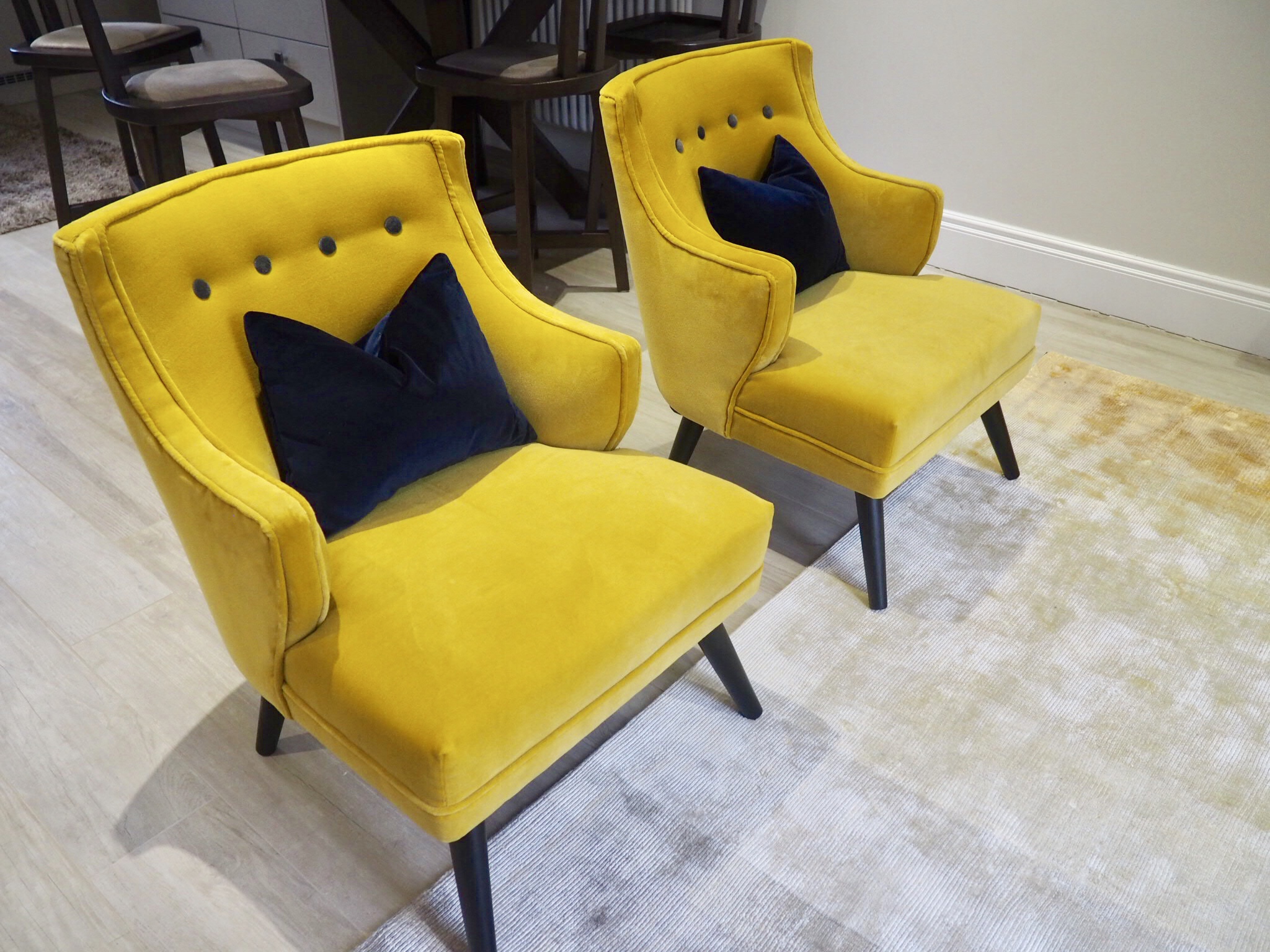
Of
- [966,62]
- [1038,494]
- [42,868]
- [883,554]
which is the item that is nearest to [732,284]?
[883,554]

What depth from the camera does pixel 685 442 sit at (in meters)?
2.09

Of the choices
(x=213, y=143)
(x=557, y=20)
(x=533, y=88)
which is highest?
(x=533, y=88)

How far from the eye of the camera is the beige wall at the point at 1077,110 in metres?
2.62

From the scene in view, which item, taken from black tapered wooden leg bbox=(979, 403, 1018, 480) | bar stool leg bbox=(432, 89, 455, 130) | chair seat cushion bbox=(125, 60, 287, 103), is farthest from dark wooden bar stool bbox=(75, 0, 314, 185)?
black tapered wooden leg bbox=(979, 403, 1018, 480)

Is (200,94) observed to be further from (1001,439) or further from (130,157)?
(1001,439)

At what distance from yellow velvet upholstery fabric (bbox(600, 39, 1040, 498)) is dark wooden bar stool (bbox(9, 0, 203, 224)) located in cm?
205

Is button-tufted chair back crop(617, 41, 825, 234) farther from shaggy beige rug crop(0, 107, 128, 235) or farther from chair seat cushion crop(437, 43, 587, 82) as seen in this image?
shaggy beige rug crop(0, 107, 128, 235)

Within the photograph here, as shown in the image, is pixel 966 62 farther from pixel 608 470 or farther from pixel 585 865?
pixel 585 865

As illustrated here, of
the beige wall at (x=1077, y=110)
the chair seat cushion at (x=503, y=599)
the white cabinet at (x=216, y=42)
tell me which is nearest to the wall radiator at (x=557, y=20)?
the beige wall at (x=1077, y=110)

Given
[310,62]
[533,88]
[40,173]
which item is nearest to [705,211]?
[533,88]

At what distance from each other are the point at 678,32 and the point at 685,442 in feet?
5.64

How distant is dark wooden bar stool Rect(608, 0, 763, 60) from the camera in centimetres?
298

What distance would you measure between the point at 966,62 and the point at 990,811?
2.39 metres

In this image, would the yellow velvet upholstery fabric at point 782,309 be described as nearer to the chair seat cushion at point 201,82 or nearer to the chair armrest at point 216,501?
the chair armrest at point 216,501
